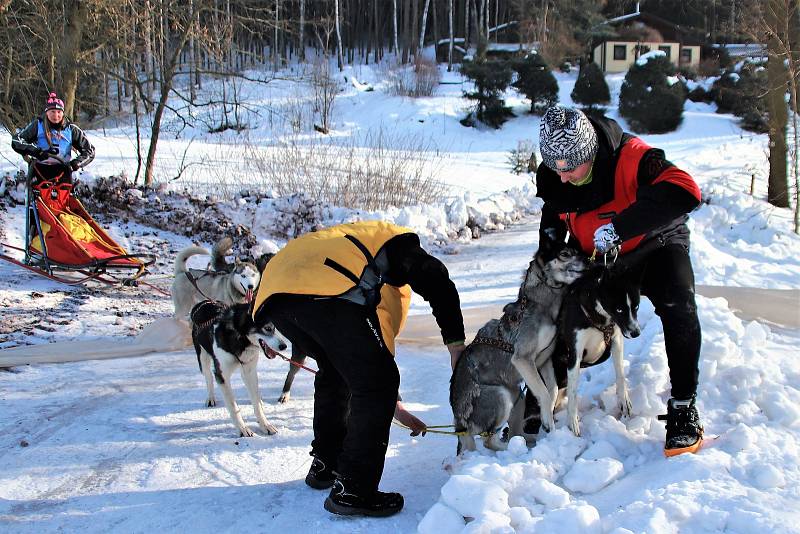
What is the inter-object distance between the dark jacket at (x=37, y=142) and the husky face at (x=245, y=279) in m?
3.79

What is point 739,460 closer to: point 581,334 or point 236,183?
point 581,334

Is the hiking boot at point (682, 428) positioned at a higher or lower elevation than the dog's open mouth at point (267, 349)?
higher

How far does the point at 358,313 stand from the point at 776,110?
42.6 feet

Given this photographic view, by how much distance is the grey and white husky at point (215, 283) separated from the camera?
6.11 metres

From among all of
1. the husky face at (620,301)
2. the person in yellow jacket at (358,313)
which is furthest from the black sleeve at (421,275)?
the husky face at (620,301)

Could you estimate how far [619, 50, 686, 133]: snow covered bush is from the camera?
30.1m

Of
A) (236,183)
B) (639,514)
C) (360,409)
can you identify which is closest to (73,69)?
(236,183)

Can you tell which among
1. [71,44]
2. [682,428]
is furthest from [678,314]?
[71,44]

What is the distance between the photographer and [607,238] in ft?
9.52

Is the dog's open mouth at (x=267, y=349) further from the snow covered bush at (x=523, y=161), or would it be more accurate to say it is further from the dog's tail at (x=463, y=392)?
the snow covered bush at (x=523, y=161)

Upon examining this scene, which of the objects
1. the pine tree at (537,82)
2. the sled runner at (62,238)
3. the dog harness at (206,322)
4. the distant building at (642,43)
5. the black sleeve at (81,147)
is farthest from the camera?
the distant building at (642,43)

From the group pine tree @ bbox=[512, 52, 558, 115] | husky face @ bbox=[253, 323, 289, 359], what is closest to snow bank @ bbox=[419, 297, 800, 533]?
husky face @ bbox=[253, 323, 289, 359]

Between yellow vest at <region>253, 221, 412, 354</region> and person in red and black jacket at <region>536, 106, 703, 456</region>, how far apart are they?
2.88 ft

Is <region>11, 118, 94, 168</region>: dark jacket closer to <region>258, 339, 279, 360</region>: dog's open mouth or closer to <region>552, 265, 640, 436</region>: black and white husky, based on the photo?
<region>258, 339, 279, 360</region>: dog's open mouth
